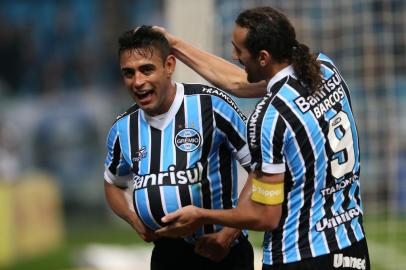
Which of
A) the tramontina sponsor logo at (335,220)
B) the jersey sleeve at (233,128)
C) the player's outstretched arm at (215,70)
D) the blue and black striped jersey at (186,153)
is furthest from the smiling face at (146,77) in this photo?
the tramontina sponsor logo at (335,220)

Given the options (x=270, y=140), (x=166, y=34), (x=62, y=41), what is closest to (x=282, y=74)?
(x=270, y=140)

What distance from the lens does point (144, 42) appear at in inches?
186

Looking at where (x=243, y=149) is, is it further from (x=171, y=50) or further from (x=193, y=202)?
(x=171, y=50)

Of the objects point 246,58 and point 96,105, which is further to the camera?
point 96,105

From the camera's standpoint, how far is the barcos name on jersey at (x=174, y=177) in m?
4.71

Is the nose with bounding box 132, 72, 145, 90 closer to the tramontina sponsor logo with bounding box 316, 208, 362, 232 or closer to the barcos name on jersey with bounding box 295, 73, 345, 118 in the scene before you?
the barcos name on jersey with bounding box 295, 73, 345, 118

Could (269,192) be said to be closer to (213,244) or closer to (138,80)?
(213,244)

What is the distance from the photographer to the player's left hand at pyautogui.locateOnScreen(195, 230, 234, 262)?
4734 millimetres

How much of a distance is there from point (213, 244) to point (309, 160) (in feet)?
2.42

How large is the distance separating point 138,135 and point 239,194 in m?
0.57

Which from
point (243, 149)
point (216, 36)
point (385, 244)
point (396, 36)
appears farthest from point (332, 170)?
point (385, 244)

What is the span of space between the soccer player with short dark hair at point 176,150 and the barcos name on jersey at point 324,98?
0.58 meters

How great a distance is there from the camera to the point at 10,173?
49.6 ft

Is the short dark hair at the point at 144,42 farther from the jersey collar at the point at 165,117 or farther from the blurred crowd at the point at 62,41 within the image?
the blurred crowd at the point at 62,41
